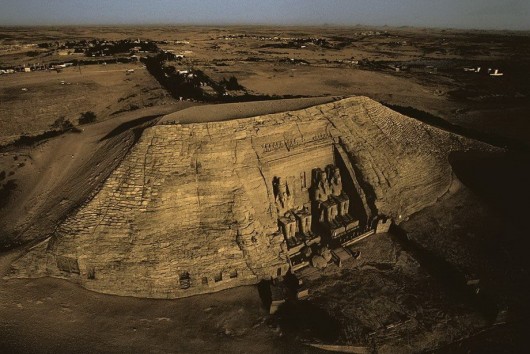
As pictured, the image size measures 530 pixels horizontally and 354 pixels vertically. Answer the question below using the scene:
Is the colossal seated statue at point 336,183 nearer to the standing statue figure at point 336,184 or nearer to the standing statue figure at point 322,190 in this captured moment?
the standing statue figure at point 336,184

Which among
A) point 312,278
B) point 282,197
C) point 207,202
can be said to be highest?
point 207,202

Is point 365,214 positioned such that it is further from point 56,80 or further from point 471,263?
point 56,80

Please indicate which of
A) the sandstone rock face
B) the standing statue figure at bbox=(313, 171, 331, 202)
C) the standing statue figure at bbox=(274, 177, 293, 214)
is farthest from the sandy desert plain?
the standing statue figure at bbox=(274, 177, 293, 214)

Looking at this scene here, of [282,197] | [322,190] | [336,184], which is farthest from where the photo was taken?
[336,184]

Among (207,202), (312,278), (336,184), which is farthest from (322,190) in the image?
(207,202)

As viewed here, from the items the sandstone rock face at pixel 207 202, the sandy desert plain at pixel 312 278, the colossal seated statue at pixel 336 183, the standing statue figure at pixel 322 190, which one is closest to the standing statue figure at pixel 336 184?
the colossal seated statue at pixel 336 183

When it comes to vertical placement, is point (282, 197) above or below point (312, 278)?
above

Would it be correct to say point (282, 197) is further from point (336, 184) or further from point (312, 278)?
point (312, 278)

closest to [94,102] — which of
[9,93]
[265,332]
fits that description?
[9,93]

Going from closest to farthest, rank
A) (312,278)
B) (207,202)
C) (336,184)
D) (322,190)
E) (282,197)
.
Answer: (312,278), (207,202), (282,197), (322,190), (336,184)
